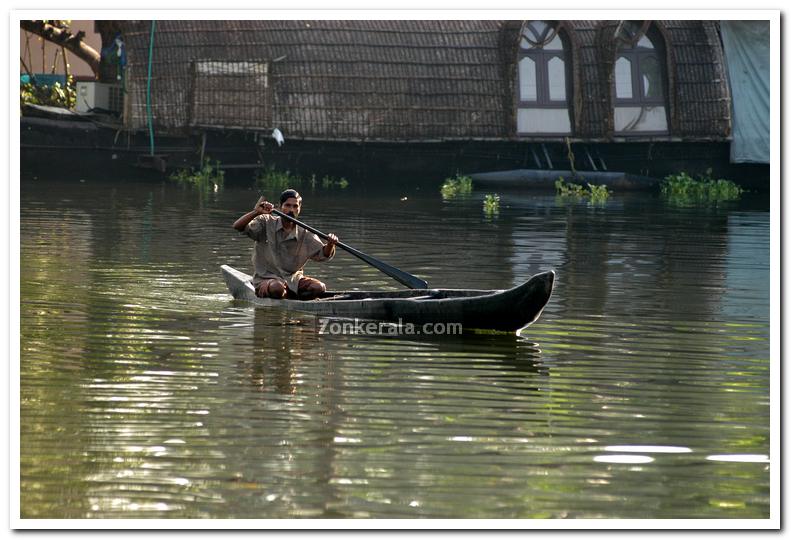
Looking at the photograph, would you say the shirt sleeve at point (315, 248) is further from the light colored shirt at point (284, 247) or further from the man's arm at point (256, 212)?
the man's arm at point (256, 212)

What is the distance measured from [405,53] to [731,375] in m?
15.0

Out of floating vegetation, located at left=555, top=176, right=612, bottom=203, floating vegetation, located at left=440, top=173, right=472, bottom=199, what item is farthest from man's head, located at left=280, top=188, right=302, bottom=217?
floating vegetation, located at left=440, top=173, right=472, bottom=199

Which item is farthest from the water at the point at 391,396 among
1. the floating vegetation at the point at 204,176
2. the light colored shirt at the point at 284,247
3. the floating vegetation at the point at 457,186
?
the floating vegetation at the point at 204,176

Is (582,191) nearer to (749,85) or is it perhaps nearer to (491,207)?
(749,85)

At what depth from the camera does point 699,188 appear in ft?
72.3

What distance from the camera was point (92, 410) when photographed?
256 inches

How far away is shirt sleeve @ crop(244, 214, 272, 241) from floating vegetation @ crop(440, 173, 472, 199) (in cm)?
1145

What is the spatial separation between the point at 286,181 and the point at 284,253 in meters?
12.6

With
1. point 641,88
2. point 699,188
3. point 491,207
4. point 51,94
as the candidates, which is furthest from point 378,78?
point 51,94

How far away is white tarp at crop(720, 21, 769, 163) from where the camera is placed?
21922 mm

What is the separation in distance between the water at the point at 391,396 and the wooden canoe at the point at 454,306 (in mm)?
165
